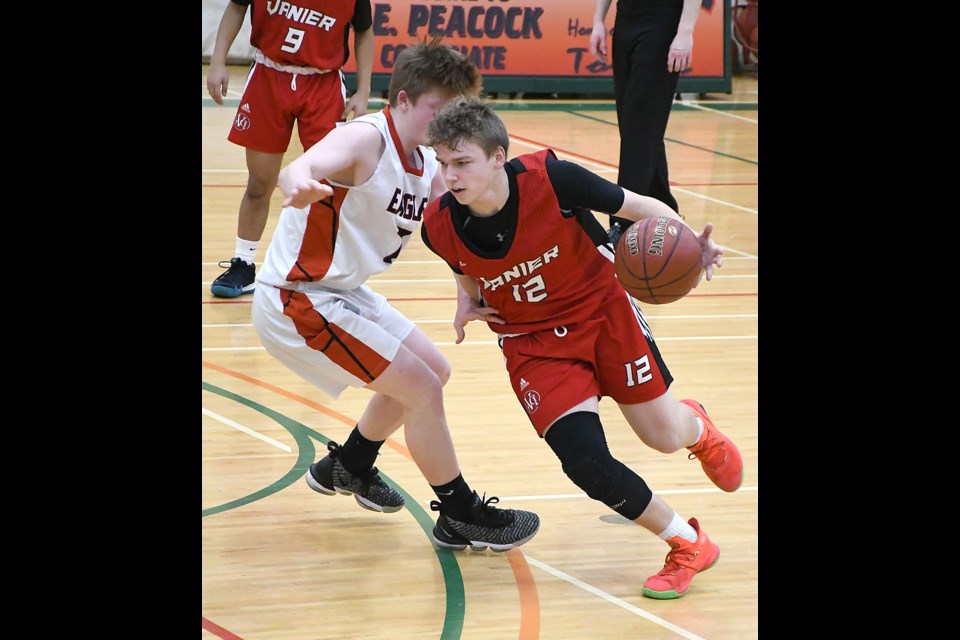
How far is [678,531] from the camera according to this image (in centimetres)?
350

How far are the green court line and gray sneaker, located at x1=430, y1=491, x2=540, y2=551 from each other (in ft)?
0.26

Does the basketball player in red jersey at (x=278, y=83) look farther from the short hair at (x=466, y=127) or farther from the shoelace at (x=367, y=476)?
the short hair at (x=466, y=127)

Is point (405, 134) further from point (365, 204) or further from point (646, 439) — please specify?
point (646, 439)

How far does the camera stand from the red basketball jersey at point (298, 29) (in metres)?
6.60

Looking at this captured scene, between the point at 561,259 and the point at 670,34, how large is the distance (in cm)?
304

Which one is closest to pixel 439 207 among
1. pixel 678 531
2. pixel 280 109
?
pixel 678 531

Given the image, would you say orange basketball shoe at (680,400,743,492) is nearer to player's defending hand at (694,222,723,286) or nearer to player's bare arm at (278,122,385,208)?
player's defending hand at (694,222,723,286)

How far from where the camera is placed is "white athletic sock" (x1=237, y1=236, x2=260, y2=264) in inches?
266

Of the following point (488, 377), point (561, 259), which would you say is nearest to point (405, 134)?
point (561, 259)

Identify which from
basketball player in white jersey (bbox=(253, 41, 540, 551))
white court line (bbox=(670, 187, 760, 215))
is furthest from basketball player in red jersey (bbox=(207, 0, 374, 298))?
white court line (bbox=(670, 187, 760, 215))

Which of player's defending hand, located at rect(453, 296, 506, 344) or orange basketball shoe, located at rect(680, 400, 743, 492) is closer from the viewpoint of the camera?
player's defending hand, located at rect(453, 296, 506, 344)

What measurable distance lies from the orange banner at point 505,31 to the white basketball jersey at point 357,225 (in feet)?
32.9

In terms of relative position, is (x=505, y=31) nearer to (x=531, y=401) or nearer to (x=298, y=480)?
(x=298, y=480)
